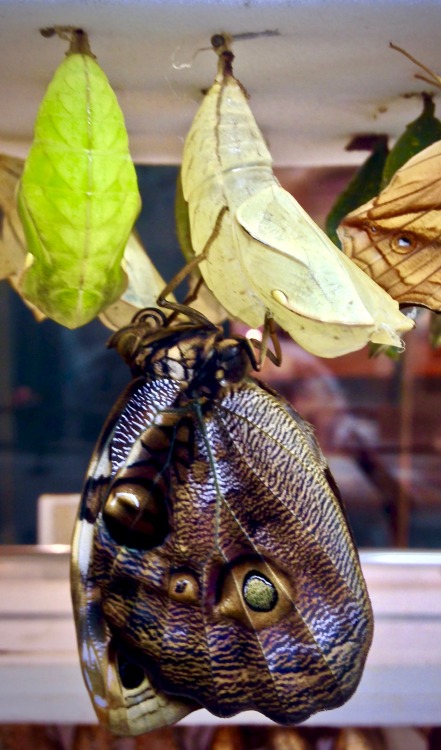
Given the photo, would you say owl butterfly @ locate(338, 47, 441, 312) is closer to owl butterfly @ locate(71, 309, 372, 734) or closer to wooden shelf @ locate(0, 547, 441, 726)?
owl butterfly @ locate(71, 309, 372, 734)

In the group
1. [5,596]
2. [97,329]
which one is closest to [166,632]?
[5,596]

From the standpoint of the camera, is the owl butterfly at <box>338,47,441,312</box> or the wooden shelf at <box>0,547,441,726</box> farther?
the wooden shelf at <box>0,547,441,726</box>

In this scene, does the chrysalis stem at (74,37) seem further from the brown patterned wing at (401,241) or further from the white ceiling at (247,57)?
the brown patterned wing at (401,241)

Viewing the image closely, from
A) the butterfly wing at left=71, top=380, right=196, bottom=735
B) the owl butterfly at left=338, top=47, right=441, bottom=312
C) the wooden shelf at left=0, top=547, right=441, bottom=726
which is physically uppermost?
the owl butterfly at left=338, top=47, right=441, bottom=312

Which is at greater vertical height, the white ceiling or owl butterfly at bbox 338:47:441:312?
the white ceiling

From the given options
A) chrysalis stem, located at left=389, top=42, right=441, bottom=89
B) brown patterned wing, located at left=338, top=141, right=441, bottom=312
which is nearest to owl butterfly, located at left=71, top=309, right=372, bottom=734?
brown patterned wing, located at left=338, top=141, right=441, bottom=312

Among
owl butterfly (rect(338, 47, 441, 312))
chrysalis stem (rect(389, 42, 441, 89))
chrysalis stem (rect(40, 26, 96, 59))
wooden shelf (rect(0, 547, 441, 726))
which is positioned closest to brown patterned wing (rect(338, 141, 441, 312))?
owl butterfly (rect(338, 47, 441, 312))

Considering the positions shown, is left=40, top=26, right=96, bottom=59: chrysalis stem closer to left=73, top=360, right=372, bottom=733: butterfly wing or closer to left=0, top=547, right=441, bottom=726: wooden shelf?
left=73, top=360, right=372, bottom=733: butterfly wing
